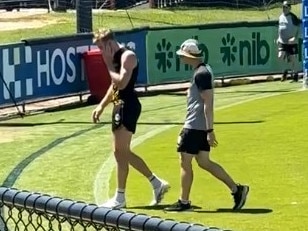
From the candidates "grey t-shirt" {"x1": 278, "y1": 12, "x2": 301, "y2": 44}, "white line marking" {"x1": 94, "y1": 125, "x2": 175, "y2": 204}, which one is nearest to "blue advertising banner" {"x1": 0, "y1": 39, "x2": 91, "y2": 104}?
"white line marking" {"x1": 94, "y1": 125, "x2": 175, "y2": 204}

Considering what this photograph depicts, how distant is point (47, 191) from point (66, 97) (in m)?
9.01

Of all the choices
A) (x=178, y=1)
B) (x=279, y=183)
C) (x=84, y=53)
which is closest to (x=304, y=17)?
(x=84, y=53)

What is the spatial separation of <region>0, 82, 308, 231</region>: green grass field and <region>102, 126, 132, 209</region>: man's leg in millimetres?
254

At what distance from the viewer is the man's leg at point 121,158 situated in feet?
33.5

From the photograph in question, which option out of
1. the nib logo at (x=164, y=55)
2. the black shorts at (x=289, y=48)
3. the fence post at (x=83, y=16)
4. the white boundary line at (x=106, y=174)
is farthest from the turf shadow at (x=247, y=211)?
the black shorts at (x=289, y=48)

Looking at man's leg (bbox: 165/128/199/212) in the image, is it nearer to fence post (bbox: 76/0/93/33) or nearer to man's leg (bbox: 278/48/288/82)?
fence post (bbox: 76/0/93/33)

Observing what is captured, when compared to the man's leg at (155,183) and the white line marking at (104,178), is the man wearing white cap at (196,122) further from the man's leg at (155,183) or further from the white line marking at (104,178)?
the white line marking at (104,178)

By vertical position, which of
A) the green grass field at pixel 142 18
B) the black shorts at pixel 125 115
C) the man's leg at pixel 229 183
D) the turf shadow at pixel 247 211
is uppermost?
the black shorts at pixel 125 115

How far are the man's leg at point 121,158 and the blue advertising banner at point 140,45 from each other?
11403 millimetres

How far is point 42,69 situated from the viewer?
19438 millimetres

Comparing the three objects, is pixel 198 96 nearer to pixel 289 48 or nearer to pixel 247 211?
pixel 247 211

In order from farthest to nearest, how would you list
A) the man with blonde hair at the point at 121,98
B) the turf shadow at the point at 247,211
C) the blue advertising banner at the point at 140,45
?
the blue advertising banner at the point at 140,45 → the turf shadow at the point at 247,211 → the man with blonde hair at the point at 121,98

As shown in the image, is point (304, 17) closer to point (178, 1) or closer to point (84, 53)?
point (84, 53)

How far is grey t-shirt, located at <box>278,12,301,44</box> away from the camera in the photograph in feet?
76.3
